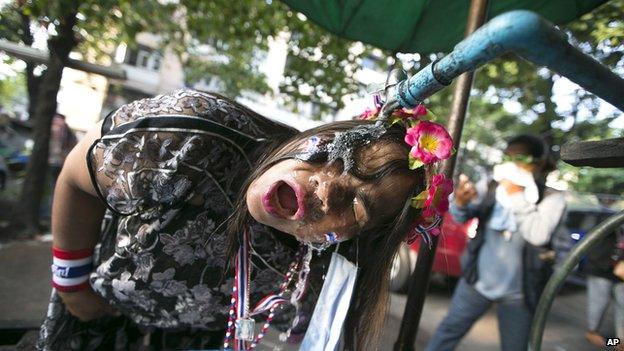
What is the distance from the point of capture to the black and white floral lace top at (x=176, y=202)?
120cm

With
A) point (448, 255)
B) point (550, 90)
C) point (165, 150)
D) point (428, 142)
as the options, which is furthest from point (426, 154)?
point (550, 90)

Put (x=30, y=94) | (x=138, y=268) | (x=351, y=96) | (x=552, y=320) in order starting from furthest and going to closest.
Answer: (x=30, y=94), (x=552, y=320), (x=351, y=96), (x=138, y=268)

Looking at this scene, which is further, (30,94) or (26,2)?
(30,94)

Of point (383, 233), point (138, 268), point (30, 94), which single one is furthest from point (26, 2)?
point (383, 233)

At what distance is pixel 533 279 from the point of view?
8.67ft

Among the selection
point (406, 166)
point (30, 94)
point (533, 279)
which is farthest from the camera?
point (30, 94)

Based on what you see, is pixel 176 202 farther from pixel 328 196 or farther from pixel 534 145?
pixel 534 145

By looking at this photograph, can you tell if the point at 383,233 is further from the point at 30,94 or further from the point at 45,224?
the point at 30,94

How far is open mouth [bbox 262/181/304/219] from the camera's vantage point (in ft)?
3.44

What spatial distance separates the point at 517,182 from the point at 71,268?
267cm

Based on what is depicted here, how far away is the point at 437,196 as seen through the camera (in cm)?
113

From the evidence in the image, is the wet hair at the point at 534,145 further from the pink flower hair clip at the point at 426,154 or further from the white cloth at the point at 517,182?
the pink flower hair clip at the point at 426,154

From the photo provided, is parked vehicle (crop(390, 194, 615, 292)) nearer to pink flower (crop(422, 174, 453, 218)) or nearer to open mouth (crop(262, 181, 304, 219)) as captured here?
pink flower (crop(422, 174, 453, 218))

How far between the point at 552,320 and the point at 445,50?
5.01 metres
